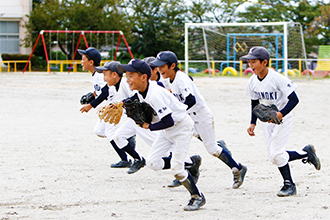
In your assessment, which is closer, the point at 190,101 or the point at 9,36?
the point at 190,101

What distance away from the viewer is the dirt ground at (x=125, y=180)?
4336 millimetres

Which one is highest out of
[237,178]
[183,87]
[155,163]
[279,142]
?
[183,87]

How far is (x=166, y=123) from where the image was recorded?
4312mm

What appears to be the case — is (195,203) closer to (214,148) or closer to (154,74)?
(214,148)

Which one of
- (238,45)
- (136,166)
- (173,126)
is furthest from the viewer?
(238,45)

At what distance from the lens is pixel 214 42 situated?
32.3 meters

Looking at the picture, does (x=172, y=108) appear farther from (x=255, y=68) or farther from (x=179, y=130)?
(x=255, y=68)

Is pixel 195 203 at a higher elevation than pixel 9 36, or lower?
lower

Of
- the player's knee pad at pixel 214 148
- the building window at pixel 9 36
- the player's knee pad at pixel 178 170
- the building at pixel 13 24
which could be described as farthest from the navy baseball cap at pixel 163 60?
the building window at pixel 9 36

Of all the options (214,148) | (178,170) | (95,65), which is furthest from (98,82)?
(178,170)

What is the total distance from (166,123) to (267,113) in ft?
3.98

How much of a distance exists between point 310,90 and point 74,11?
22176 mm

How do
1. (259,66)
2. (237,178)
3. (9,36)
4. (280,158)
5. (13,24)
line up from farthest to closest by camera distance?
(9,36)
(13,24)
(237,178)
(259,66)
(280,158)

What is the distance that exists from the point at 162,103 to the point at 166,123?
192 mm
